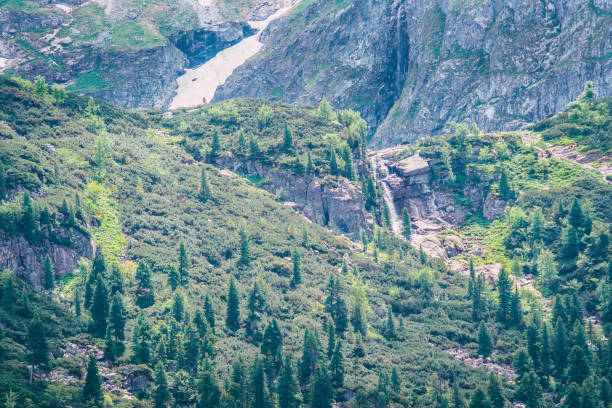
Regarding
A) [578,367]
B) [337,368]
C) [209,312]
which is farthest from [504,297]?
[209,312]

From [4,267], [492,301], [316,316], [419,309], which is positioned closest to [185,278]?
[316,316]

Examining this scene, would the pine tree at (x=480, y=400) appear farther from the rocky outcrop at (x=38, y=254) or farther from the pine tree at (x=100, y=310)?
the rocky outcrop at (x=38, y=254)

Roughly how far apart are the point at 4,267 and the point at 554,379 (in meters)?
92.0

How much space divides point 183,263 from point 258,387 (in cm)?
4128

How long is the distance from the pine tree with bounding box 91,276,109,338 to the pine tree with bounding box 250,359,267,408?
25.3 meters

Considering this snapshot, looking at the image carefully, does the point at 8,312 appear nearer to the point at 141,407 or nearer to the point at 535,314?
the point at 141,407

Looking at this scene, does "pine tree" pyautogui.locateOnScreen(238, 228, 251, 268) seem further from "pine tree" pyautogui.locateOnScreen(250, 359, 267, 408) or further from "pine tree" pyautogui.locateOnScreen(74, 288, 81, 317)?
"pine tree" pyautogui.locateOnScreen(250, 359, 267, 408)

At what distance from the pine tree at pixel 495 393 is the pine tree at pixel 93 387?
60.1m

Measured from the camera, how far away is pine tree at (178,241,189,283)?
534 ft

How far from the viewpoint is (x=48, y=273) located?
144m

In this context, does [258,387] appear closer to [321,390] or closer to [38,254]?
[321,390]

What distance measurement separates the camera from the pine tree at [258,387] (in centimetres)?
12875

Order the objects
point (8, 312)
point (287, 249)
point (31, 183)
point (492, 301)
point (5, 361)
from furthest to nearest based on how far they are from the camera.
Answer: point (287, 249)
point (492, 301)
point (31, 183)
point (8, 312)
point (5, 361)

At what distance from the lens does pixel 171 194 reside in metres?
196
